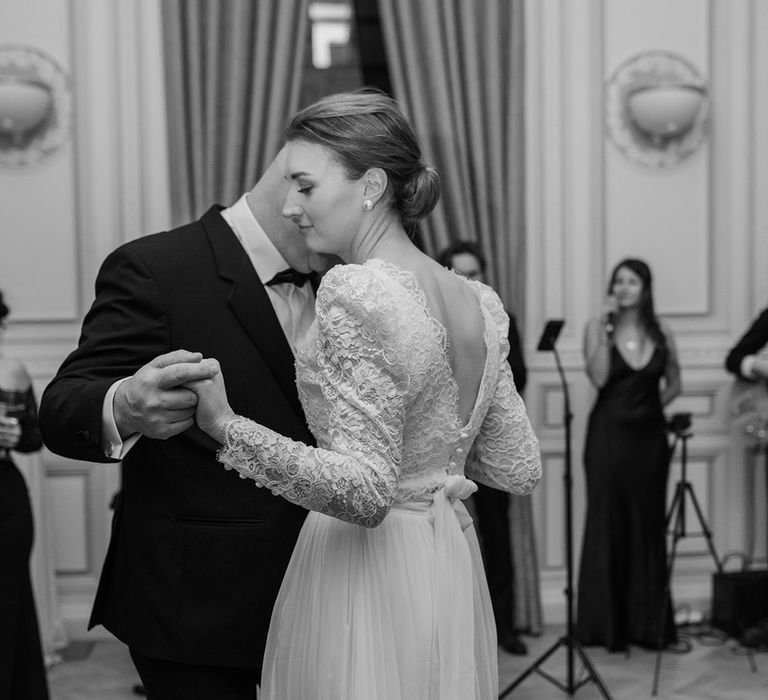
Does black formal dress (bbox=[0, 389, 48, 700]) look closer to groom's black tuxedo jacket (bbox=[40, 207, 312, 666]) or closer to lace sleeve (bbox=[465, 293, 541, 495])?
groom's black tuxedo jacket (bbox=[40, 207, 312, 666])

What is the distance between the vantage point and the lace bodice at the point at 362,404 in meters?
1.67

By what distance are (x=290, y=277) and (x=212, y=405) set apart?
0.54m

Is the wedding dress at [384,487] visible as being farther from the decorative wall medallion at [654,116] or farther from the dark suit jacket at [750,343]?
the decorative wall medallion at [654,116]

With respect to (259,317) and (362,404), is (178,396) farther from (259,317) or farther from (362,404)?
(259,317)

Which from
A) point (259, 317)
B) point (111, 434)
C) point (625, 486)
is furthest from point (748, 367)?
point (111, 434)

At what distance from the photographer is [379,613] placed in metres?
1.92

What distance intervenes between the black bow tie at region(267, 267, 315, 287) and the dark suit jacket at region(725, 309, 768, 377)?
142 inches

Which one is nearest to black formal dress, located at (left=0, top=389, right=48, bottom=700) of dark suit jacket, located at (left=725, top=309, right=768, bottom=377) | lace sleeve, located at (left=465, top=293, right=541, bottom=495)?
lace sleeve, located at (left=465, top=293, right=541, bottom=495)

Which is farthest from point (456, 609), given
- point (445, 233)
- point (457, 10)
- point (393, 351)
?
point (457, 10)

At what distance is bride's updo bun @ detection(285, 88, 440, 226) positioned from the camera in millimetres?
1867

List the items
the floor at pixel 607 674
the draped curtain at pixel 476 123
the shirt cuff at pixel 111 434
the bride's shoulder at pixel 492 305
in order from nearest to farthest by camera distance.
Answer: the shirt cuff at pixel 111 434, the bride's shoulder at pixel 492 305, the floor at pixel 607 674, the draped curtain at pixel 476 123

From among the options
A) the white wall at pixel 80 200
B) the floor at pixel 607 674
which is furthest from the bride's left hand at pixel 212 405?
the white wall at pixel 80 200

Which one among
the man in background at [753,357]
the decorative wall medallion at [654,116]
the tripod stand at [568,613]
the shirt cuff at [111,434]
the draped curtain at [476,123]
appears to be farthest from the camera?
the decorative wall medallion at [654,116]

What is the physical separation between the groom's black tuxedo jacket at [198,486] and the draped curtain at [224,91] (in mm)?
3183
